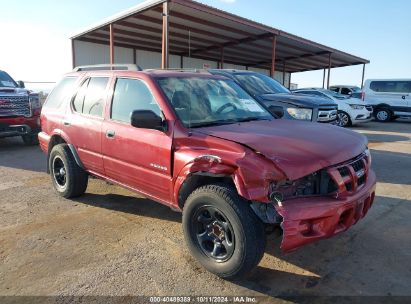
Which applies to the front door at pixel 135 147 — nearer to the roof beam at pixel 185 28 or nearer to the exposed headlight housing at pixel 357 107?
the roof beam at pixel 185 28

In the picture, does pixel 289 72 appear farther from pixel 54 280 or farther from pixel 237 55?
pixel 54 280

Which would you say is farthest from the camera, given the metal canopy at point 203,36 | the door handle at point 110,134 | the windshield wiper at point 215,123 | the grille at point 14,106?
the metal canopy at point 203,36

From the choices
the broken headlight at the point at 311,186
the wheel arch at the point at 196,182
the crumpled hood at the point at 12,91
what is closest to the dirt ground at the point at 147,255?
the broken headlight at the point at 311,186

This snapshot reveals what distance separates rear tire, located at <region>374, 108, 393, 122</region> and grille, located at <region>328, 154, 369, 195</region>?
1655 cm

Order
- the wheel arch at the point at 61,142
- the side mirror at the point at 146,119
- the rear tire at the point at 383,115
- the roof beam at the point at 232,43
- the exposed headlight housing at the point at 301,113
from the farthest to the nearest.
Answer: the rear tire at the point at 383,115 < the roof beam at the point at 232,43 < the exposed headlight housing at the point at 301,113 < the wheel arch at the point at 61,142 < the side mirror at the point at 146,119

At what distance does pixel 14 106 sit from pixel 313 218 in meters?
8.66

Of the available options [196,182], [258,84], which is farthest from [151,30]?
[196,182]

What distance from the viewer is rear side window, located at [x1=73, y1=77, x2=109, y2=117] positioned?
4367 mm

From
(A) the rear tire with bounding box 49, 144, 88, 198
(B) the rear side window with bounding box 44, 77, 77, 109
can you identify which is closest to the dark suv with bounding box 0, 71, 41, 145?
(B) the rear side window with bounding box 44, 77, 77, 109

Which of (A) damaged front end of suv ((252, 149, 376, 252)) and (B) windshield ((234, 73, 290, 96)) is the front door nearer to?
(A) damaged front end of suv ((252, 149, 376, 252))

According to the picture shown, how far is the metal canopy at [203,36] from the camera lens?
44.0ft

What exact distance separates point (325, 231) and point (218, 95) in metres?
1.98

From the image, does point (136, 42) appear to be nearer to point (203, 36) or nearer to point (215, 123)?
point (203, 36)

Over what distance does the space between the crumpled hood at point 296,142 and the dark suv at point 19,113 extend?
24.2 feet
